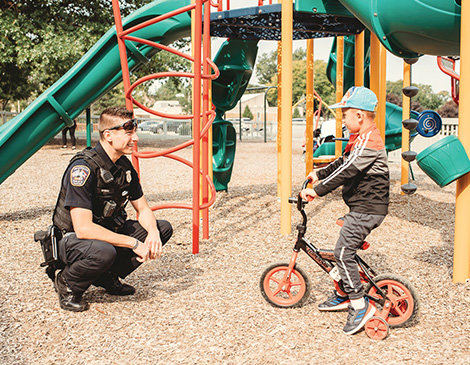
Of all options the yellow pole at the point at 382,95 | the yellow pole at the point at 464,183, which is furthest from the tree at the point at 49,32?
the yellow pole at the point at 464,183

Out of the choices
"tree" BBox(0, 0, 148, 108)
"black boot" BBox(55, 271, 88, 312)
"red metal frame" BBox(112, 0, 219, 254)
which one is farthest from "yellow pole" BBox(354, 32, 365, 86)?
"tree" BBox(0, 0, 148, 108)

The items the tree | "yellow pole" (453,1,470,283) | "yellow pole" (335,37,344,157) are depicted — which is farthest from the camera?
the tree

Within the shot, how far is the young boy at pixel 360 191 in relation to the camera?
3.02 meters

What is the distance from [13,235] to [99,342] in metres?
3.31

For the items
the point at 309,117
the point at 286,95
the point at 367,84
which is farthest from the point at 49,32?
the point at 286,95

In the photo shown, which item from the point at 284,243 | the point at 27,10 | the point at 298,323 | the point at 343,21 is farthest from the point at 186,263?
the point at 27,10

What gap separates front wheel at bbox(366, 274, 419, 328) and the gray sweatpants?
154 mm

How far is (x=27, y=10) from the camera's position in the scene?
692 inches

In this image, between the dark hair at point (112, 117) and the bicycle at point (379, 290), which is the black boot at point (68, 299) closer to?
the dark hair at point (112, 117)

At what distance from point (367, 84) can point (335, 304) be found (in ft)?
21.6

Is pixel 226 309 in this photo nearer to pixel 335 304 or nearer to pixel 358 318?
pixel 335 304

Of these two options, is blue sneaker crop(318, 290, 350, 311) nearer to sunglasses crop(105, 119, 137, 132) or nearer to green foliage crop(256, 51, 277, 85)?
sunglasses crop(105, 119, 137, 132)

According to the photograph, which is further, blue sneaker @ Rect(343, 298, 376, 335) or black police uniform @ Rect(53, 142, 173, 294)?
black police uniform @ Rect(53, 142, 173, 294)

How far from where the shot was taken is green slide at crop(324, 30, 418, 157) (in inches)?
349
